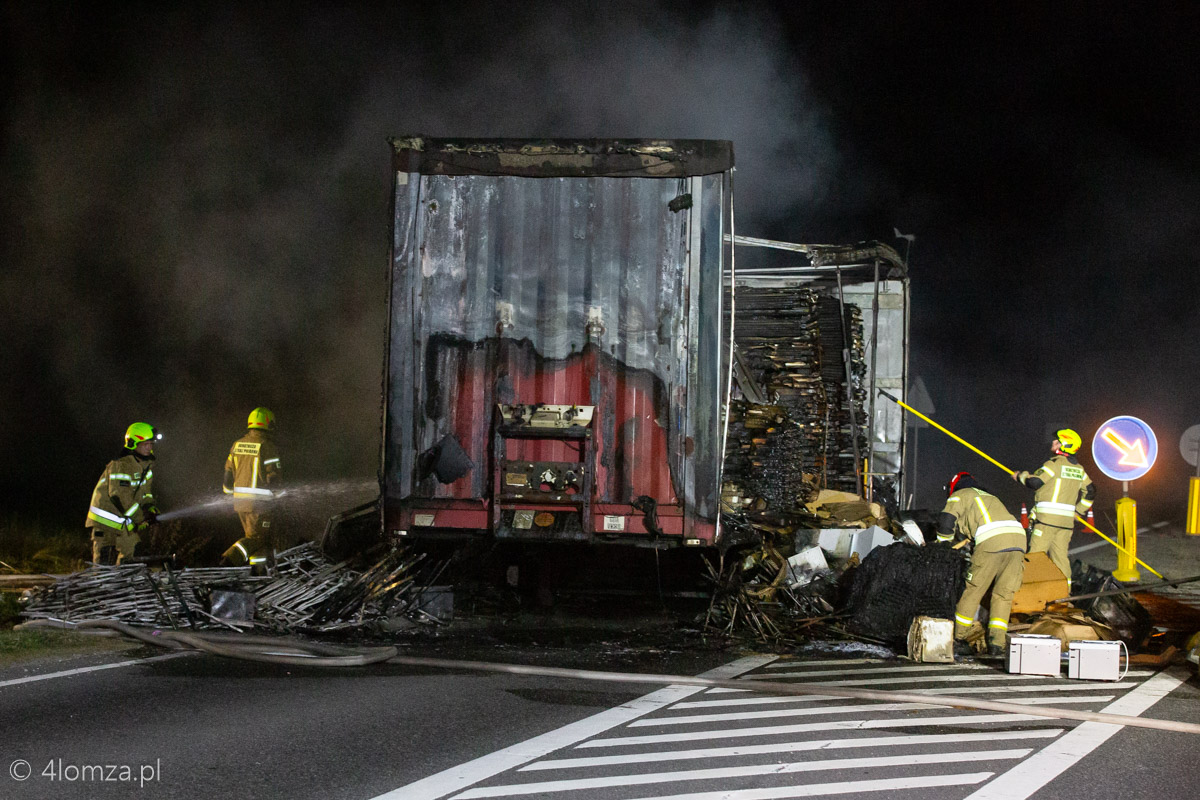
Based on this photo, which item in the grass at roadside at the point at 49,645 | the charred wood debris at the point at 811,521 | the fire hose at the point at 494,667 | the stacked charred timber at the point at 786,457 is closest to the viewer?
the fire hose at the point at 494,667

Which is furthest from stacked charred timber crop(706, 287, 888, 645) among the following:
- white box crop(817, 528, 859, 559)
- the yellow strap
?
the yellow strap

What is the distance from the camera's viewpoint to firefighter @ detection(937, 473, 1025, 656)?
23.7ft

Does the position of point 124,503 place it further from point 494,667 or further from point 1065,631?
point 1065,631

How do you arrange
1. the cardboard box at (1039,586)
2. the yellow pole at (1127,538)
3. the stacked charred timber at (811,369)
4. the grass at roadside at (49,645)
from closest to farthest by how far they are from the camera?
1. the grass at roadside at (49,645)
2. the cardboard box at (1039,586)
3. the yellow pole at (1127,538)
4. the stacked charred timber at (811,369)

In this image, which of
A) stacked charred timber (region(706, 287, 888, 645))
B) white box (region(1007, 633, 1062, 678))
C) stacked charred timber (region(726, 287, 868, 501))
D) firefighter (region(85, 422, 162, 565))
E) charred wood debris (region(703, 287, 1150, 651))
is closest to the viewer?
white box (region(1007, 633, 1062, 678))

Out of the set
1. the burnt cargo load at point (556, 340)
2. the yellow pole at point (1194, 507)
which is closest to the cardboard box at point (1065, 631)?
the burnt cargo load at point (556, 340)

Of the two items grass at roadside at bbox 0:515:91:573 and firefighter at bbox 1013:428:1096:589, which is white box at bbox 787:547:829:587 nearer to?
firefighter at bbox 1013:428:1096:589

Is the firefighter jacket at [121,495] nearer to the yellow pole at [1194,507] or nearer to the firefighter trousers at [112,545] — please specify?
the firefighter trousers at [112,545]

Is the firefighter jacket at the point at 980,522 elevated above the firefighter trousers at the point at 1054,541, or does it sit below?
above

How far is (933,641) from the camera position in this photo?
271 inches

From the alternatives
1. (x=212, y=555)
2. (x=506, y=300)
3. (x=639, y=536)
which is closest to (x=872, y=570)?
(x=639, y=536)

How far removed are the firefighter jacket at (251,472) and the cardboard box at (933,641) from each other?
19.4ft

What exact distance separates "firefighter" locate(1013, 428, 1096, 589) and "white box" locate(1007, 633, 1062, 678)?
7.63 ft

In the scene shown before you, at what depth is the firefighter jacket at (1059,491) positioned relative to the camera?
870cm
